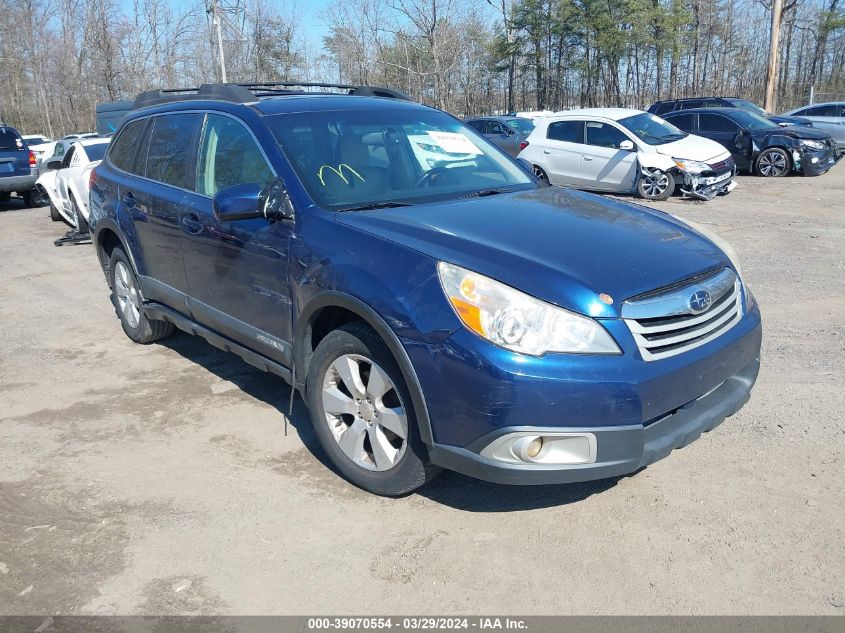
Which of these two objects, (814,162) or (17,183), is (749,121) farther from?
(17,183)

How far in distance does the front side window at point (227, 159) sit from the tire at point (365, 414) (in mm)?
1108

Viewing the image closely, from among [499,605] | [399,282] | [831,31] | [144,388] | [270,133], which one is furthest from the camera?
[831,31]

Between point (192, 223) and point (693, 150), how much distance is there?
37.0 feet

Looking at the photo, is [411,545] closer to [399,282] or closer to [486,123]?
[399,282]

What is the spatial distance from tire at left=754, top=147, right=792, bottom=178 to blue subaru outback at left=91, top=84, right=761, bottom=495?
545 inches

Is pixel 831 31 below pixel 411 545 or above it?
above

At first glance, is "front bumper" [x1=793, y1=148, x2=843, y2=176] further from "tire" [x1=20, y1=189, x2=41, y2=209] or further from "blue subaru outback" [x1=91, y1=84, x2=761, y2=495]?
"tire" [x1=20, y1=189, x2=41, y2=209]

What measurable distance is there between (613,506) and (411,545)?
3.17 feet

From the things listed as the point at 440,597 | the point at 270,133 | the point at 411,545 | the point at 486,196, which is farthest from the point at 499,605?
the point at 270,133

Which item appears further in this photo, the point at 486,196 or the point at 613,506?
the point at 486,196

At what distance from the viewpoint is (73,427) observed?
452 centimetres

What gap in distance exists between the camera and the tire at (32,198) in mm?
17266

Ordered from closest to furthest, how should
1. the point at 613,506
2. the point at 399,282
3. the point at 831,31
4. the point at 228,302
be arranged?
1. the point at 399,282
2. the point at 613,506
3. the point at 228,302
4. the point at 831,31
